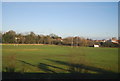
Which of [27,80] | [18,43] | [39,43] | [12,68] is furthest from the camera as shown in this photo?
[39,43]

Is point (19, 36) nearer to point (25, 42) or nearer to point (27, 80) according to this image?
point (25, 42)

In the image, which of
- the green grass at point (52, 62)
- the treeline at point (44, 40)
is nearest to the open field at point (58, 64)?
the green grass at point (52, 62)

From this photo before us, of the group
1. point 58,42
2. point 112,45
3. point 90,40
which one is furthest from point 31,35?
point 112,45

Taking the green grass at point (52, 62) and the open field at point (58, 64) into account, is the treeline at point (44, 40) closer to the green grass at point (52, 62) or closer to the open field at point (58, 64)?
the green grass at point (52, 62)

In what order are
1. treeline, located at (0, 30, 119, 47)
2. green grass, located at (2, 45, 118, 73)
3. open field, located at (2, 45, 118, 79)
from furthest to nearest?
treeline, located at (0, 30, 119, 47) → green grass, located at (2, 45, 118, 73) → open field, located at (2, 45, 118, 79)

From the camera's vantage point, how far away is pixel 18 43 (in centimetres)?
5069

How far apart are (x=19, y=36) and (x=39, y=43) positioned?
27.2 feet

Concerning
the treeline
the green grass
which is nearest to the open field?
the green grass

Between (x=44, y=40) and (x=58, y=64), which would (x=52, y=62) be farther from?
(x=44, y=40)

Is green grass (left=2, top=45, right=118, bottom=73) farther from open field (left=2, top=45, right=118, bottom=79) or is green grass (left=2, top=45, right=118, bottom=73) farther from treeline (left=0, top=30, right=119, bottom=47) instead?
treeline (left=0, top=30, right=119, bottom=47)

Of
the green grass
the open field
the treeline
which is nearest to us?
the open field

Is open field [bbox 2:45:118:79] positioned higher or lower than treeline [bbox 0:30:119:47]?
lower

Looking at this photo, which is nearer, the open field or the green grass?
the open field

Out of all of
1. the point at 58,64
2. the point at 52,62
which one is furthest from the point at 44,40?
the point at 58,64
